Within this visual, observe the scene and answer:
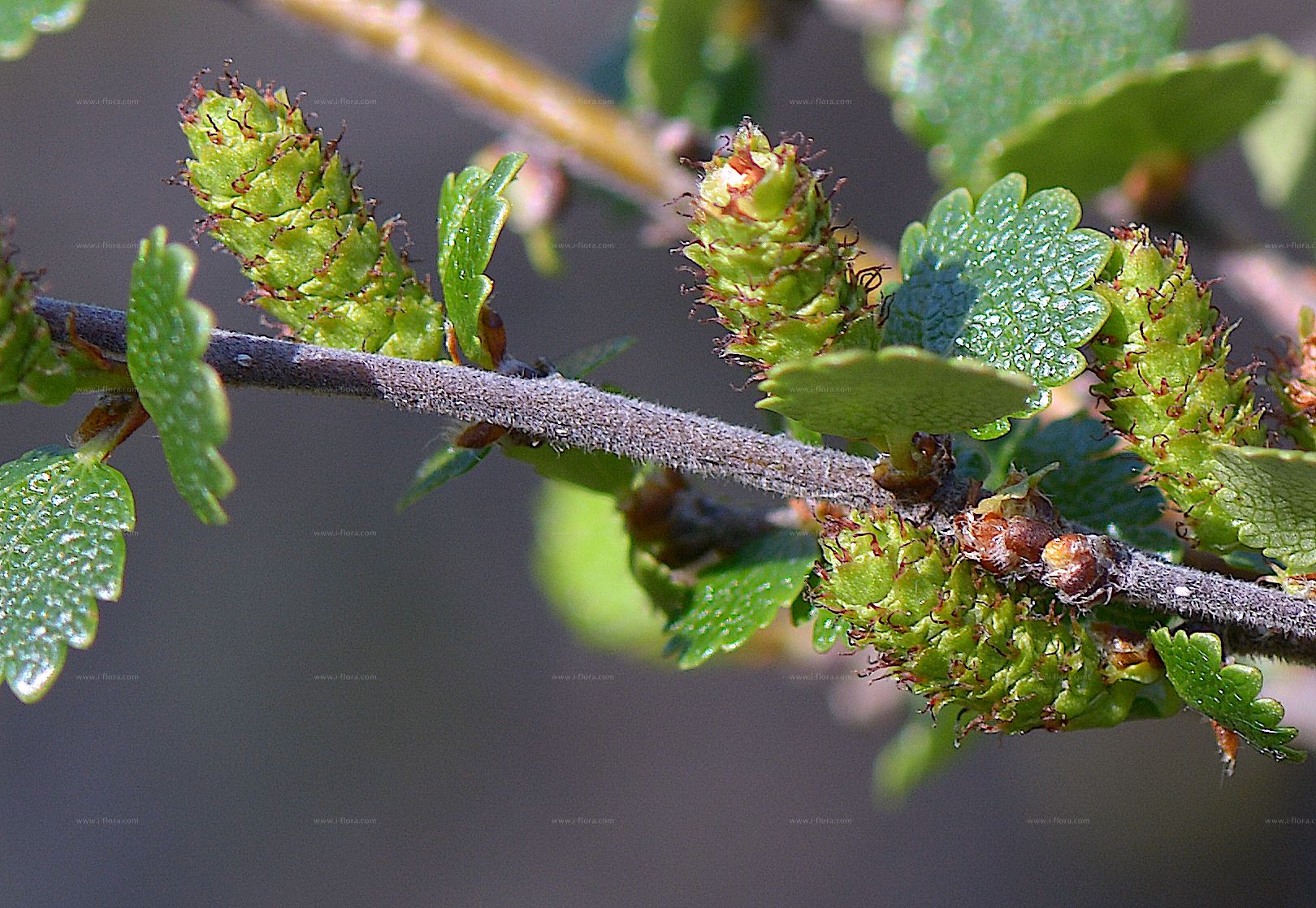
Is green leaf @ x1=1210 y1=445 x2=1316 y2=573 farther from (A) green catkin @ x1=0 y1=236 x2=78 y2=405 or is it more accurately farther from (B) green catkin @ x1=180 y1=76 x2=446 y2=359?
(A) green catkin @ x1=0 y1=236 x2=78 y2=405

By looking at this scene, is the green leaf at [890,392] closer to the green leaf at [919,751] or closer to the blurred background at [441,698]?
the green leaf at [919,751]

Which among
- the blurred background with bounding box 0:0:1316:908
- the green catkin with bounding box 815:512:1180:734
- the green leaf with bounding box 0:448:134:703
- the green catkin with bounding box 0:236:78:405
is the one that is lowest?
the blurred background with bounding box 0:0:1316:908

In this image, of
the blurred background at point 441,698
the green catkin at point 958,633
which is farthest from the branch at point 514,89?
the blurred background at point 441,698

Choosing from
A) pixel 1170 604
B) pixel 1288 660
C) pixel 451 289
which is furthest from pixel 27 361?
pixel 1288 660

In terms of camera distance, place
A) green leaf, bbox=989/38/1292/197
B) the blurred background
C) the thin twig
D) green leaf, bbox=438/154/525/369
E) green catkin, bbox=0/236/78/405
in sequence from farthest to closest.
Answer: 1. the blurred background
2. the thin twig
3. green leaf, bbox=989/38/1292/197
4. green leaf, bbox=438/154/525/369
5. green catkin, bbox=0/236/78/405

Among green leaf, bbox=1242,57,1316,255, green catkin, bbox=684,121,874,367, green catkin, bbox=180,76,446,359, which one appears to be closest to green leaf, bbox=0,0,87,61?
green catkin, bbox=180,76,446,359

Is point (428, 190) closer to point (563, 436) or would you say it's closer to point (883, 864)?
point (883, 864)
